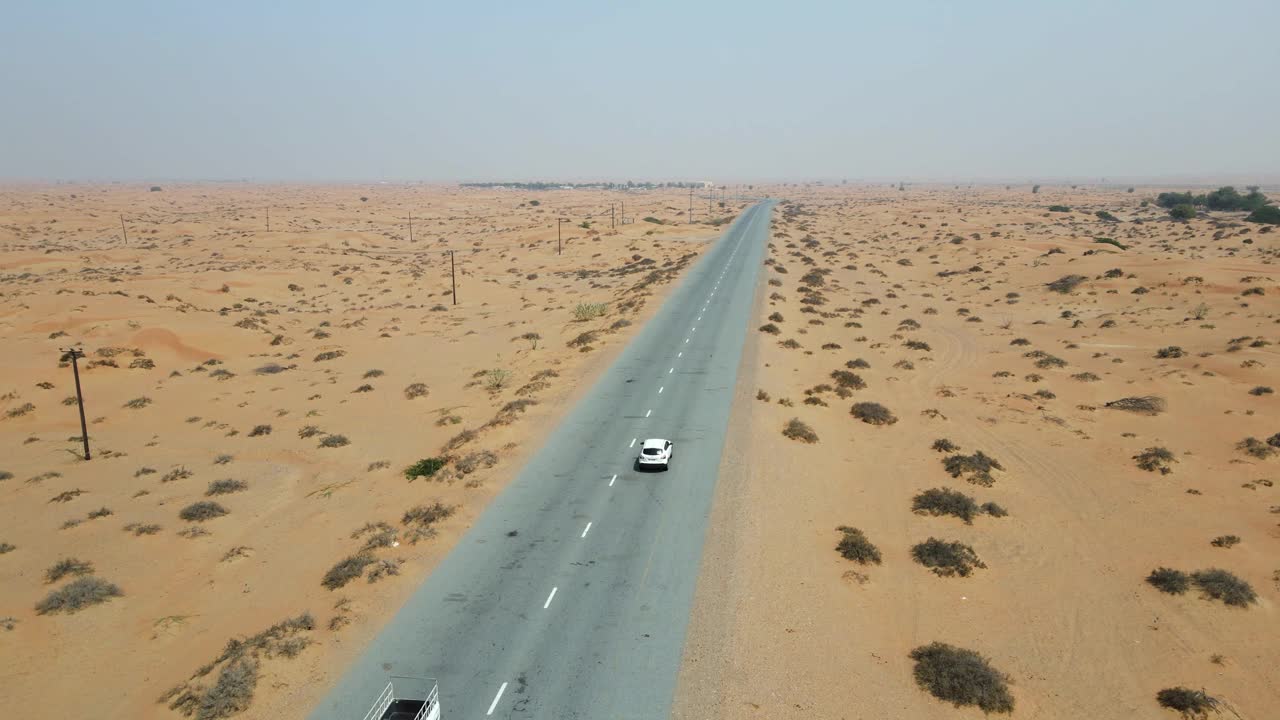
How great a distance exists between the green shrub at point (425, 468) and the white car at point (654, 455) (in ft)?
28.9

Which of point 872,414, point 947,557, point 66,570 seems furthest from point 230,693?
point 872,414

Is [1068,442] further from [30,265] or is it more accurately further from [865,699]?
[30,265]

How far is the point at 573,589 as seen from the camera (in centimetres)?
1872

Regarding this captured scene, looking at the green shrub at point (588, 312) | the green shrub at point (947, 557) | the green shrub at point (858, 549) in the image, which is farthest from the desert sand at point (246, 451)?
the green shrub at point (947, 557)

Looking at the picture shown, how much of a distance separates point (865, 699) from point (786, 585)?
4.60 m

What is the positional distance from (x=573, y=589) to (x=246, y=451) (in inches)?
903

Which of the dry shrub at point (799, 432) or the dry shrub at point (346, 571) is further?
the dry shrub at point (799, 432)

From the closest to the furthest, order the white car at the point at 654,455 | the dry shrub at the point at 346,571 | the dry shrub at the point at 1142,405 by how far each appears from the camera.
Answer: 1. the dry shrub at the point at 346,571
2. the white car at the point at 654,455
3. the dry shrub at the point at 1142,405

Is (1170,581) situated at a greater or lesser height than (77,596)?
greater

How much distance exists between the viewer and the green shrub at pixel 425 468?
92.1ft

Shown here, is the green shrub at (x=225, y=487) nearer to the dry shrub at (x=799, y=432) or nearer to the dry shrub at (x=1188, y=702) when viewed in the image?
the dry shrub at (x=799, y=432)

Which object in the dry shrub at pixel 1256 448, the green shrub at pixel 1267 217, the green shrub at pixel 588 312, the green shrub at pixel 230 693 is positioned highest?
the green shrub at pixel 1267 217

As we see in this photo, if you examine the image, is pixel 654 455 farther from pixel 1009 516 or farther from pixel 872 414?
pixel 872 414

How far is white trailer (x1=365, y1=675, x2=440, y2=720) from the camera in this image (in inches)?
518
